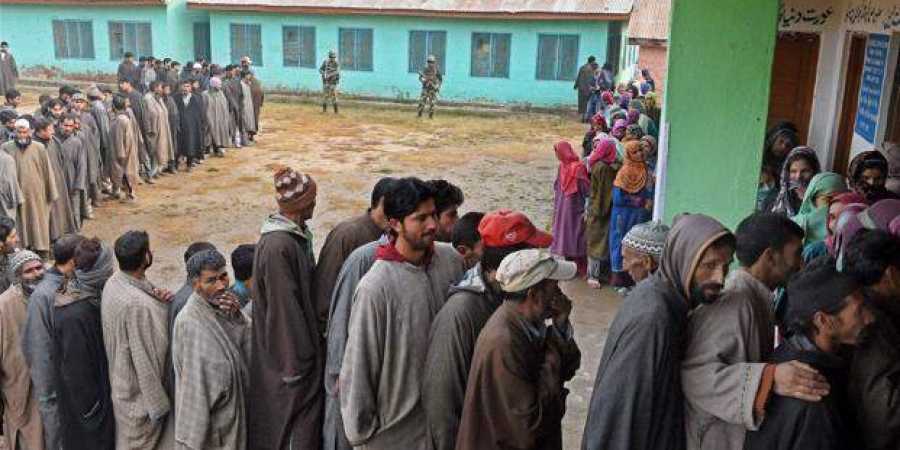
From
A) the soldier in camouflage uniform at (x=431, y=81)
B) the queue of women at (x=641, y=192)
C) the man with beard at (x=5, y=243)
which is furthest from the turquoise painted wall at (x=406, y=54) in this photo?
the man with beard at (x=5, y=243)

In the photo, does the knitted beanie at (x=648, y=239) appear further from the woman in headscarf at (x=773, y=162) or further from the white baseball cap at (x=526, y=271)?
the woman in headscarf at (x=773, y=162)

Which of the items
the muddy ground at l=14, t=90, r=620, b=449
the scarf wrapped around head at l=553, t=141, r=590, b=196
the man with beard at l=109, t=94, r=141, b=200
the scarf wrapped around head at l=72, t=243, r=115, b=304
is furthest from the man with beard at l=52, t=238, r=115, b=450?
the man with beard at l=109, t=94, r=141, b=200

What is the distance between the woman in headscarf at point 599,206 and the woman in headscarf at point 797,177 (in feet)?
6.20

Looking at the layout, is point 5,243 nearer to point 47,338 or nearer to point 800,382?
point 47,338

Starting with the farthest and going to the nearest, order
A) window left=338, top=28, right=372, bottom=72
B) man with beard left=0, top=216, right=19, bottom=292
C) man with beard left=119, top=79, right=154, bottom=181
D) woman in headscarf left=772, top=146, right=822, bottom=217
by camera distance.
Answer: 1. window left=338, top=28, right=372, bottom=72
2. man with beard left=119, top=79, right=154, bottom=181
3. woman in headscarf left=772, top=146, right=822, bottom=217
4. man with beard left=0, top=216, right=19, bottom=292

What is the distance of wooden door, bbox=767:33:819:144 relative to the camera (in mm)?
9016

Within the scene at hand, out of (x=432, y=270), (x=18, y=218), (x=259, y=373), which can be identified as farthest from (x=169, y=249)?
(x=432, y=270)

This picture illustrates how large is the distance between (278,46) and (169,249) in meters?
14.6

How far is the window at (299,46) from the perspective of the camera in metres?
21.8

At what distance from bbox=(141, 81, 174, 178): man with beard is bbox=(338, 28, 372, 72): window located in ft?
34.2

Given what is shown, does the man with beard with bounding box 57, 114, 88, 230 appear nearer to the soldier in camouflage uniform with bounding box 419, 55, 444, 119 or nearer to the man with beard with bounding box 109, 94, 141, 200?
the man with beard with bounding box 109, 94, 141, 200

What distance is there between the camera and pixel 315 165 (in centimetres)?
1312

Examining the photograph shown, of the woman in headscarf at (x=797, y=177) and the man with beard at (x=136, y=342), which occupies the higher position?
the woman in headscarf at (x=797, y=177)

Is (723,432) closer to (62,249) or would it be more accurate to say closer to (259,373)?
(259,373)
